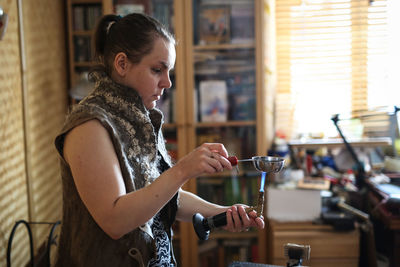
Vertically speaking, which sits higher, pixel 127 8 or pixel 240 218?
pixel 127 8

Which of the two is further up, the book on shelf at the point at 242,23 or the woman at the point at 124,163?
the book on shelf at the point at 242,23

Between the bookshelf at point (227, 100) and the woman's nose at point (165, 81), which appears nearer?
the woman's nose at point (165, 81)

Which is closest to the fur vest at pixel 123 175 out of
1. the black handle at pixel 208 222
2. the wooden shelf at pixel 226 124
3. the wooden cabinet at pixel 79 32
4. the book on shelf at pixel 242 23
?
the black handle at pixel 208 222

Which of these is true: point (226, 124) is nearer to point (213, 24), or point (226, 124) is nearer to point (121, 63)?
point (213, 24)

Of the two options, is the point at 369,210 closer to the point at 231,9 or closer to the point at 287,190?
the point at 287,190

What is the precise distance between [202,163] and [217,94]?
170 cm

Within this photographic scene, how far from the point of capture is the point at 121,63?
3.77 ft

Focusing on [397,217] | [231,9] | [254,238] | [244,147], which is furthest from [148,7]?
[397,217]

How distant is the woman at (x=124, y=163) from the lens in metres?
0.98

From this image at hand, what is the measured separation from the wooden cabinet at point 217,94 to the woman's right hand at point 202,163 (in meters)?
1.59

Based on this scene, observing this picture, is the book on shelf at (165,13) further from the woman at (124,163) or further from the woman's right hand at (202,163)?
the woman's right hand at (202,163)

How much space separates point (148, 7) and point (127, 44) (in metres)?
1.61

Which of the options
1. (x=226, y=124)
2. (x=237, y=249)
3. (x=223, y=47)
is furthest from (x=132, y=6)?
(x=237, y=249)

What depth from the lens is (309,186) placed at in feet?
7.84
